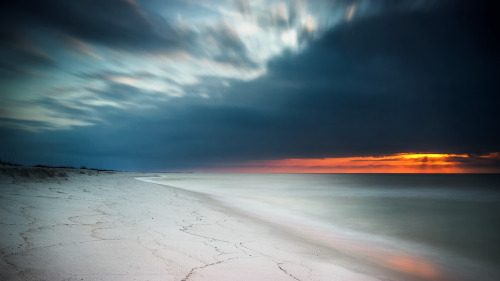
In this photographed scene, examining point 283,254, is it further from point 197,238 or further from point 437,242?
point 437,242

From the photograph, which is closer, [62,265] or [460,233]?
[62,265]

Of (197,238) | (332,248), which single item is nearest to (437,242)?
(332,248)

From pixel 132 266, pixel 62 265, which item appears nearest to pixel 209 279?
pixel 132 266

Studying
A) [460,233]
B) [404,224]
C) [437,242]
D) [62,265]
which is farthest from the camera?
[404,224]

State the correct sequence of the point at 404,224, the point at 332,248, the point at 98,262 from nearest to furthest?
the point at 98,262, the point at 332,248, the point at 404,224

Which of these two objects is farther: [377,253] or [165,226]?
[377,253]

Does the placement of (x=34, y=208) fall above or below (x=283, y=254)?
above

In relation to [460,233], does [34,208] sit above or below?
above

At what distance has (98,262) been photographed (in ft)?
10.3

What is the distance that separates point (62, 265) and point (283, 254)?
11.7ft

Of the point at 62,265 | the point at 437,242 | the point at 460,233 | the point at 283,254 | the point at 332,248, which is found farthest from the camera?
the point at 460,233

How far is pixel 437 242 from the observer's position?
8.02 meters

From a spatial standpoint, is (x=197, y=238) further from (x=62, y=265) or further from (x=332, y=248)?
(x=332, y=248)

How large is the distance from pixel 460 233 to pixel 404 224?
193 cm
